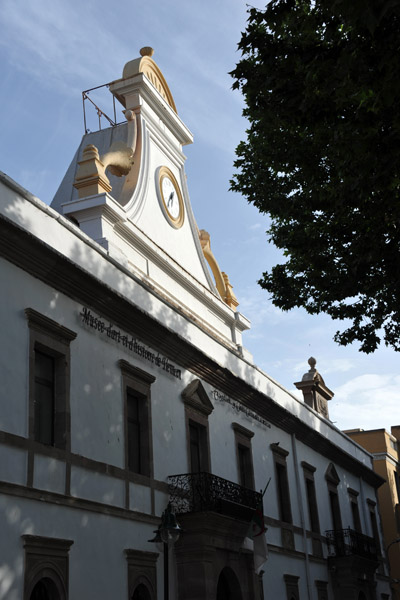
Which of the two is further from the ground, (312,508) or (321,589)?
(312,508)

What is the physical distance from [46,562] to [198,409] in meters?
7.38

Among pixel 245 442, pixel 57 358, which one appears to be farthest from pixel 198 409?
pixel 57 358

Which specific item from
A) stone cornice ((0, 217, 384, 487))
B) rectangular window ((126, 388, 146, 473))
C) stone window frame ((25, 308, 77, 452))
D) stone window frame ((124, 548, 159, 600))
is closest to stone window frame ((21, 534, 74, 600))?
stone window frame ((25, 308, 77, 452))

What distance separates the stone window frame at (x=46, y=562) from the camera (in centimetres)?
1177

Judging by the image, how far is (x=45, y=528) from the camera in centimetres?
1234

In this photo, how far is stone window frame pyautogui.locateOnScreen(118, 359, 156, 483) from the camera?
1554 cm

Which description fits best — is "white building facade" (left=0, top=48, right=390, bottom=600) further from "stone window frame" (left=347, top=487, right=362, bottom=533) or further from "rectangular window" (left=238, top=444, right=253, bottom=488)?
"stone window frame" (left=347, top=487, right=362, bottom=533)

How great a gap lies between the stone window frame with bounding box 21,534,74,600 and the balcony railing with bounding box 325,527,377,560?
1678cm

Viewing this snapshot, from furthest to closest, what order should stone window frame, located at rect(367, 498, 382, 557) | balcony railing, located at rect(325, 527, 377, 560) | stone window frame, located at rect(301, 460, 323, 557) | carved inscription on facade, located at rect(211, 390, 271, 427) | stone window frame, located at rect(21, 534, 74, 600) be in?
stone window frame, located at rect(367, 498, 382, 557) < balcony railing, located at rect(325, 527, 377, 560) < stone window frame, located at rect(301, 460, 323, 557) < carved inscription on facade, located at rect(211, 390, 271, 427) < stone window frame, located at rect(21, 534, 74, 600)

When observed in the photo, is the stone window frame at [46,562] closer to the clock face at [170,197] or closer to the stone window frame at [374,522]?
the clock face at [170,197]

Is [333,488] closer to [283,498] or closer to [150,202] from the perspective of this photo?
[283,498]

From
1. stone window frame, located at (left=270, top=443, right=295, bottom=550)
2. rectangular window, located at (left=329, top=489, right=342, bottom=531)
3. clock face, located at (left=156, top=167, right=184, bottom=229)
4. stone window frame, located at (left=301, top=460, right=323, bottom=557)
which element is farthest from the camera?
rectangular window, located at (left=329, top=489, right=342, bottom=531)

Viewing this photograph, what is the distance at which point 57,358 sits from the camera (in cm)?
1401

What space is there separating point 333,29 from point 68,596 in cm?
923
